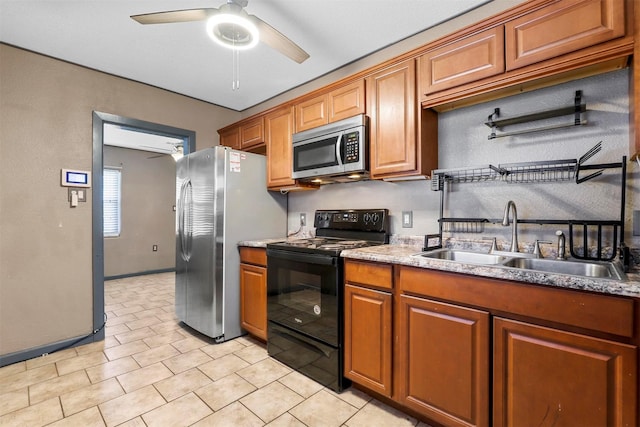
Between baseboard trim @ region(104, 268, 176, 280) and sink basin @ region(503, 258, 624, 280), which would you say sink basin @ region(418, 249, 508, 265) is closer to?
sink basin @ region(503, 258, 624, 280)

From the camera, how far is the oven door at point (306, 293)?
78.0 inches

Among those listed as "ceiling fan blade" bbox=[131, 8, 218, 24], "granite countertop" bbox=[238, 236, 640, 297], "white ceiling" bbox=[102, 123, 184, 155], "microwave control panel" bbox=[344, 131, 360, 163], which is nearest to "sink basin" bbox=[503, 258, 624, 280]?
"granite countertop" bbox=[238, 236, 640, 297]

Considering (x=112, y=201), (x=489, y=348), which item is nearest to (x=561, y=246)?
(x=489, y=348)

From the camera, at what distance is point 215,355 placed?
2.52 metres

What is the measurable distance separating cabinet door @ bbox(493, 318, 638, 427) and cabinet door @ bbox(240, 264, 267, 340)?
180 cm

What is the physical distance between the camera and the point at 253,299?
2.72 m

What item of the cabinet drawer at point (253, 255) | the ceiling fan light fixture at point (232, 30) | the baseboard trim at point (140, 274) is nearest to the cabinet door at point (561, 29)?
the ceiling fan light fixture at point (232, 30)

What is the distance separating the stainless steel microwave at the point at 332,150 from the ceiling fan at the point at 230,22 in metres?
0.69

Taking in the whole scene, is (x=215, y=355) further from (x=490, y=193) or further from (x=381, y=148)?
(x=490, y=193)

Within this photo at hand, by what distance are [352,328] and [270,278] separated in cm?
86

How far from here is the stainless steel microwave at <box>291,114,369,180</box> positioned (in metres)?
2.26

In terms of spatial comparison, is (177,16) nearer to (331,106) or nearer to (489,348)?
(331,106)

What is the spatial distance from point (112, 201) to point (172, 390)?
466 centimetres

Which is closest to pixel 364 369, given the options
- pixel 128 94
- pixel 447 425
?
pixel 447 425
